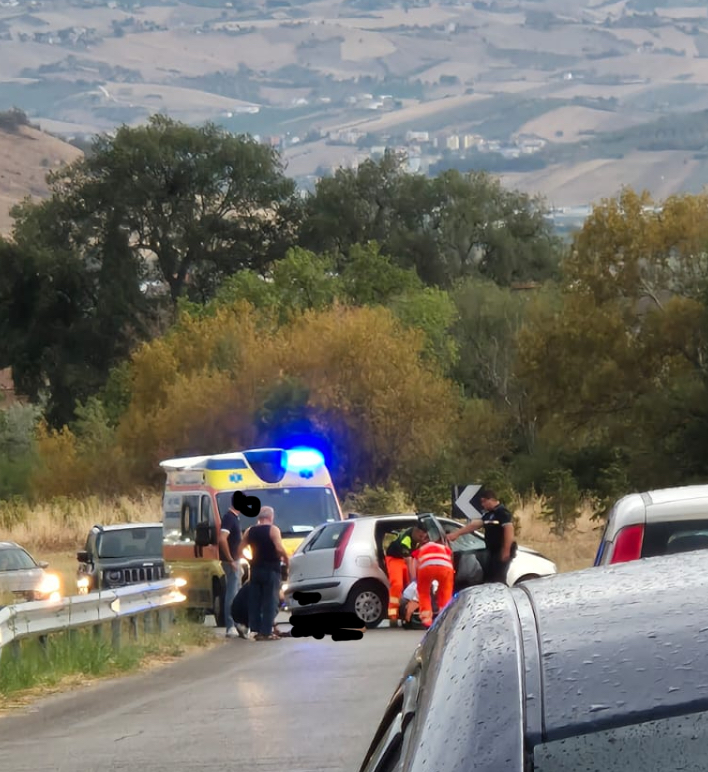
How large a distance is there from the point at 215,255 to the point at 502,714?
8064 centimetres

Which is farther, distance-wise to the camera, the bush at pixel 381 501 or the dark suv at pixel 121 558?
the bush at pixel 381 501

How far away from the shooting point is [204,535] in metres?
22.4

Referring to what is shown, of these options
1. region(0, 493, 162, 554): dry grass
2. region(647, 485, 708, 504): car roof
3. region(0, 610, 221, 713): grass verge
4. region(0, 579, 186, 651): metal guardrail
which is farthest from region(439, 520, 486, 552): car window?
region(0, 493, 162, 554): dry grass

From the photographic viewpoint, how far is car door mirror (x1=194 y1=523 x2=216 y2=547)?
22.3 meters

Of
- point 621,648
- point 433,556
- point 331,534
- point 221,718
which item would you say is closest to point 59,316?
point 331,534

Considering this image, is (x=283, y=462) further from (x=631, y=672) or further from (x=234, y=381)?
(x=234, y=381)

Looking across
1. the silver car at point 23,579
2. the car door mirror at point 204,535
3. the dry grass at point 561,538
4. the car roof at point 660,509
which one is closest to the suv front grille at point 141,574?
the silver car at point 23,579

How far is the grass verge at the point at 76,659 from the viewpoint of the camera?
14.6m

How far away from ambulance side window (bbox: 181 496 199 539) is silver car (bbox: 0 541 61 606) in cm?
180

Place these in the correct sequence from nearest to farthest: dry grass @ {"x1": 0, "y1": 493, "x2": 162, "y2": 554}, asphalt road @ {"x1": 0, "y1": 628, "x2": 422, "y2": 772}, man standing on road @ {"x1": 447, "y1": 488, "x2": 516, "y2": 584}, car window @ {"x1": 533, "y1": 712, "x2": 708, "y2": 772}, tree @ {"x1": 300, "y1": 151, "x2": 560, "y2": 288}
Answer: car window @ {"x1": 533, "y1": 712, "x2": 708, "y2": 772}, asphalt road @ {"x1": 0, "y1": 628, "x2": 422, "y2": 772}, man standing on road @ {"x1": 447, "y1": 488, "x2": 516, "y2": 584}, dry grass @ {"x1": 0, "y1": 493, "x2": 162, "y2": 554}, tree @ {"x1": 300, "y1": 151, "x2": 560, "y2": 288}

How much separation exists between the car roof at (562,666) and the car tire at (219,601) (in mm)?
18935

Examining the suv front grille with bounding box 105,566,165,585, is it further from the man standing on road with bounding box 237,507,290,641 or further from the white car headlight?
the man standing on road with bounding box 237,507,290,641

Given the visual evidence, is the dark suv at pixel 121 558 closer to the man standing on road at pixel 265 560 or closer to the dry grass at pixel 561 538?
the man standing on road at pixel 265 560

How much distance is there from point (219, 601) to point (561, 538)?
16895 millimetres
